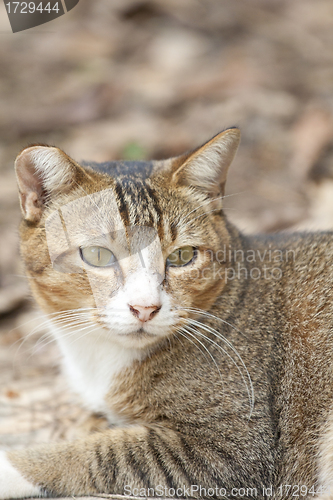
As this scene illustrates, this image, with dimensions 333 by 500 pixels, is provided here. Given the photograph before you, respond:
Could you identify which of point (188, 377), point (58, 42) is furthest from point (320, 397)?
point (58, 42)

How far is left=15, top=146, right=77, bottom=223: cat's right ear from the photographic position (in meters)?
2.76

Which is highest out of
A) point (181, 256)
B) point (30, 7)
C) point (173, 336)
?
point (30, 7)

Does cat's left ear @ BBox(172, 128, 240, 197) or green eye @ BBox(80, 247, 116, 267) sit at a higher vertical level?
cat's left ear @ BBox(172, 128, 240, 197)

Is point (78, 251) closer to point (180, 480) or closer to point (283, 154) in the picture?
point (180, 480)

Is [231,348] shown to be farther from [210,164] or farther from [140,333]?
[210,164]

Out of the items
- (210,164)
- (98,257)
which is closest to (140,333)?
(98,257)

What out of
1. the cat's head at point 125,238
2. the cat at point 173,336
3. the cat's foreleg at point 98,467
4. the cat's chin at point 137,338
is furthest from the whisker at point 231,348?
the cat's foreleg at point 98,467

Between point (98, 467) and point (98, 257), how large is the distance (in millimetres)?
1117

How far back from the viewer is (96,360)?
3.12m

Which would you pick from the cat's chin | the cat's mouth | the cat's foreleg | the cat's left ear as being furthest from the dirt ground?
the cat's left ear

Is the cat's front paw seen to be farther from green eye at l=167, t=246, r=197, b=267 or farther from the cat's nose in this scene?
green eye at l=167, t=246, r=197, b=267

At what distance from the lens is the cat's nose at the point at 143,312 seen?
255 cm

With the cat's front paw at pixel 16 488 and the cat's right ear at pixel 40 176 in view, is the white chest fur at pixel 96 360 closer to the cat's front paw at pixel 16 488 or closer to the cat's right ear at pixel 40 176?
the cat's front paw at pixel 16 488

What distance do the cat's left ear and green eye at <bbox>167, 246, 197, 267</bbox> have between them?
445mm
